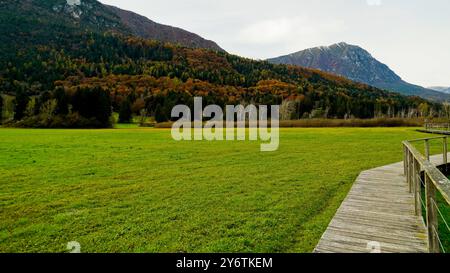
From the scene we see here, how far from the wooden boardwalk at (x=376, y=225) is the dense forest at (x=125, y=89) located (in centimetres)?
7832

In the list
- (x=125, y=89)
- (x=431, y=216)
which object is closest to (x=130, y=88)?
(x=125, y=89)

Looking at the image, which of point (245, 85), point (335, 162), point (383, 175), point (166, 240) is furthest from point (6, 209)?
point (245, 85)

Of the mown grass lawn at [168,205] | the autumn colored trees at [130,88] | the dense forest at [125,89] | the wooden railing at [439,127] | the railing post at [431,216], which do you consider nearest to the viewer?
the railing post at [431,216]

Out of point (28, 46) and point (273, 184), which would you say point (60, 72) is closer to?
point (28, 46)

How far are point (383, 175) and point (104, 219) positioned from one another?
35.6ft

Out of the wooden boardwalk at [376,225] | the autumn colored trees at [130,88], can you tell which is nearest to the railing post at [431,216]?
the wooden boardwalk at [376,225]

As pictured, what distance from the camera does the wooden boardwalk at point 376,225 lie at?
573 centimetres

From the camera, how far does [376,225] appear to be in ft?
22.6

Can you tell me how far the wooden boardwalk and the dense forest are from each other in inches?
3083

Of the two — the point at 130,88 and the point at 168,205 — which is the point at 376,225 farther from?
the point at 130,88

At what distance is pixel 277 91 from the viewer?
146750 mm

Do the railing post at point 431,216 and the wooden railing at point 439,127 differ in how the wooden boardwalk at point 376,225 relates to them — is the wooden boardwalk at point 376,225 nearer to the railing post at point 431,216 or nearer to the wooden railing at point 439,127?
the railing post at point 431,216

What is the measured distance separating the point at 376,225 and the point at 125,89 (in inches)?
4873

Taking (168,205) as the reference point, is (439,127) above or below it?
above
